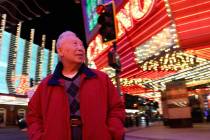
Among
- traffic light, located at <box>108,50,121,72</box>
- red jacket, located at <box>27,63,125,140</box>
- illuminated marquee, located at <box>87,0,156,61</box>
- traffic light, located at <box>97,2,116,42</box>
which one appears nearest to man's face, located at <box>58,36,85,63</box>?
red jacket, located at <box>27,63,125,140</box>

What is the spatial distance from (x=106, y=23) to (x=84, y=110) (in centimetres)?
515

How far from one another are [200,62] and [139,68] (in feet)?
10.8

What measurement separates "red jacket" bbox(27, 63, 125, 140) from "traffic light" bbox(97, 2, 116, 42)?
15.7 ft

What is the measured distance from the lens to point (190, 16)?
1292 cm

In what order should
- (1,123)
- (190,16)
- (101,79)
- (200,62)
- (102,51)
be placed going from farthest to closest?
(1,123), (102,51), (200,62), (190,16), (101,79)

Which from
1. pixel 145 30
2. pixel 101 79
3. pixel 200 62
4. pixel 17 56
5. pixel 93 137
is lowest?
pixel 93 137

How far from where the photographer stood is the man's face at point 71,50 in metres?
2.46

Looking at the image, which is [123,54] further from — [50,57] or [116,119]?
[50,57]

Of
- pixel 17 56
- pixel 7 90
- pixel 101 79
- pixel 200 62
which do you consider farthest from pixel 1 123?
pixel 101 79

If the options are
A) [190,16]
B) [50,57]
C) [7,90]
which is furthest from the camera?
[50,57]

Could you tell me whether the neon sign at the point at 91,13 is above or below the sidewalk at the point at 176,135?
above

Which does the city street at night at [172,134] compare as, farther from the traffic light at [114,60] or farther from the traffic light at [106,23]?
the traffic light at [106,23]

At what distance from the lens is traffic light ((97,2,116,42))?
284 inches

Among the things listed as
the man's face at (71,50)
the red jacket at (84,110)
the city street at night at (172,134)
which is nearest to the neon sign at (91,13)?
the city street at night at (172,134)
